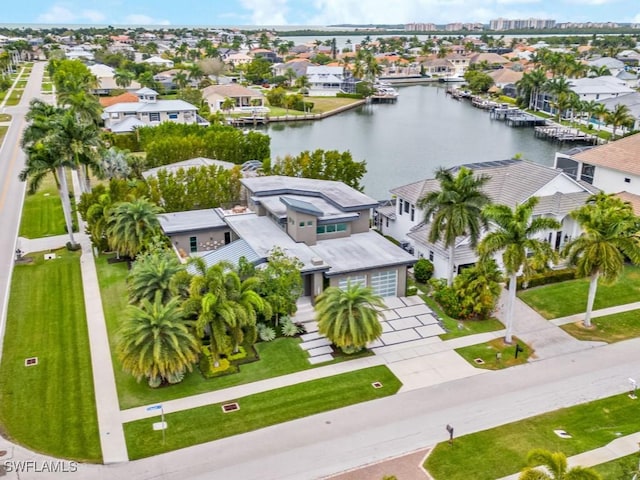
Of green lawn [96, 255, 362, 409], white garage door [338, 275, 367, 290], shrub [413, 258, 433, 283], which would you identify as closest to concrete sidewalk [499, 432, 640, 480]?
green lawn [96, 255, 362, 409]

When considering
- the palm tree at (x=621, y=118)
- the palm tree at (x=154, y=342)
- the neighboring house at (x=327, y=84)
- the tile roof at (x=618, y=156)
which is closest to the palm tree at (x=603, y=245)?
the tile roof at (x=618, y=156)

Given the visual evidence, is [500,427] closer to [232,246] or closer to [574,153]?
[232,246]

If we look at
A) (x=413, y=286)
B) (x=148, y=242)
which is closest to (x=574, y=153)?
(x=413, y=286)

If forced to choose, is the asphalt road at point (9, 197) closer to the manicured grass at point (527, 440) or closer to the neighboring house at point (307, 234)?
the neighboring house at point (307, 234)

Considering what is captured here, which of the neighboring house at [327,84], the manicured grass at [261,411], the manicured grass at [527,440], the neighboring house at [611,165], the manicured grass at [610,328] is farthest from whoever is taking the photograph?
the neighboring house at [327,84]

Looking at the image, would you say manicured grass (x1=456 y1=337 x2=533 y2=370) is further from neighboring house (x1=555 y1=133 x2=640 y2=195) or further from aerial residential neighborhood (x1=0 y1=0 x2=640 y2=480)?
neighboring house (x1=555 y1=133 x2=640 y2=195)

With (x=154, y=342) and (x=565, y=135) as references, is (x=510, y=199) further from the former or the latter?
(x=565, y=135)

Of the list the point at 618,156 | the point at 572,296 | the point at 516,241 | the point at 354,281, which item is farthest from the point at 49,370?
the point at 618,156
